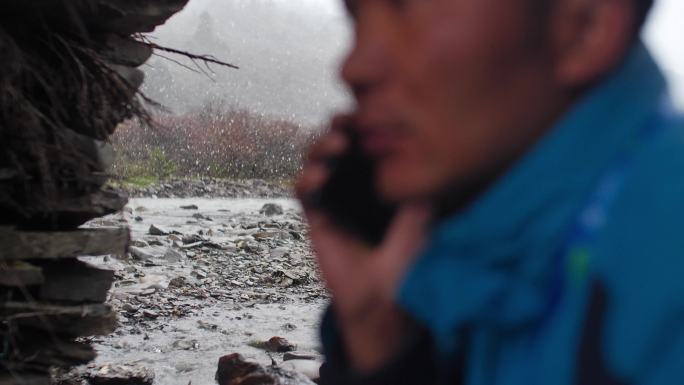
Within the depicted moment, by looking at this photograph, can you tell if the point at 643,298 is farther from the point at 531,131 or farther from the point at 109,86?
the point at 109,86

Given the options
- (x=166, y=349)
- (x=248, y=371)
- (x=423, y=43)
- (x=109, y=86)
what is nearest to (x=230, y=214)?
(x=166, y=349)

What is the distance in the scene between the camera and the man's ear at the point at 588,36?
0.78 metres

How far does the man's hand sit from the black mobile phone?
11 millimetres

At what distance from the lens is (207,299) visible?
22.0 feet

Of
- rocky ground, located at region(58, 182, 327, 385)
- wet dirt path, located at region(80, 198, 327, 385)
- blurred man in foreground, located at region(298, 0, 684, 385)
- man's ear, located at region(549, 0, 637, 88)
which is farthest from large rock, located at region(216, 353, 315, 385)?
man's ear, located at region(549, 0, 637, 88)

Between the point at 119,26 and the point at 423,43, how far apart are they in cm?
208

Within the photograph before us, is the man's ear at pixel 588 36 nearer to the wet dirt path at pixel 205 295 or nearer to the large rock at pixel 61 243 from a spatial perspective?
the large rock at pixel 61 243

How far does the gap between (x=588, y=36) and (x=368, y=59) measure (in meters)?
0.26

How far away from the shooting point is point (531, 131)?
82 centimetres

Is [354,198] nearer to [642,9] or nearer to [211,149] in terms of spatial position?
[642,9]

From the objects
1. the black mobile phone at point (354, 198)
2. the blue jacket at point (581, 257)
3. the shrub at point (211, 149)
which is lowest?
the blue jacket at point (581, 257)

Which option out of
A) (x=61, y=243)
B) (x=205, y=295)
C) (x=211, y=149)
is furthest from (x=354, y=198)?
(x=211, y=149)

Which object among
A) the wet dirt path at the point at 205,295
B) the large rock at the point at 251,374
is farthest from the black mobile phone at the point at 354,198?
the large rock at the point at 251,374

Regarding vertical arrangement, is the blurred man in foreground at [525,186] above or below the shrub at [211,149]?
below
